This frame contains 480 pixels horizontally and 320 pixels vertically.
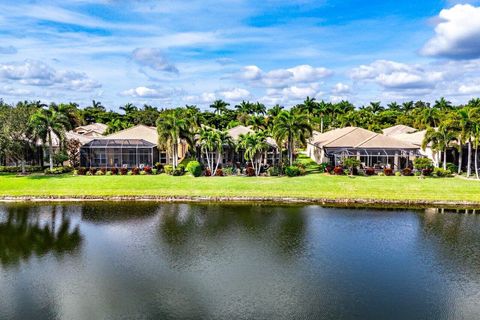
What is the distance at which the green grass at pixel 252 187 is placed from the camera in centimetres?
4347

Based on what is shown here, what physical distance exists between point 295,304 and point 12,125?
4701 centimetres

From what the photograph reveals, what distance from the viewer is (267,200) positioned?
141 feet

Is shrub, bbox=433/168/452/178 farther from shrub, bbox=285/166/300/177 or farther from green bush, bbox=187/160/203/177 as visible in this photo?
green bush, bbox=187/160/203/177

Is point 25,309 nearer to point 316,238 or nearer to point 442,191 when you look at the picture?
point 316,238

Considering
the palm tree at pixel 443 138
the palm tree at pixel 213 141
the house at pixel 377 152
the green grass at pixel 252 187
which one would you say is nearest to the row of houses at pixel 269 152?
the house at pixel 377 152

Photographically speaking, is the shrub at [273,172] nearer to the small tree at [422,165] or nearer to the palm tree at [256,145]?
the palm tree at [256,145]

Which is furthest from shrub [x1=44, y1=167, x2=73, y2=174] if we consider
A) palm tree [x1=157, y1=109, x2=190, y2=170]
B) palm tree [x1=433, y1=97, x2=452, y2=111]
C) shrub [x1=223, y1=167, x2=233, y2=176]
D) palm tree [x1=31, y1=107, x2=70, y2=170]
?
palm tree [x1=433, y1=97, x2=452, y2=111]

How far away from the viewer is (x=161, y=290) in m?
20.5

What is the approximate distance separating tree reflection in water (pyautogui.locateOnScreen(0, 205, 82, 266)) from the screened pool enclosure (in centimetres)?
1943

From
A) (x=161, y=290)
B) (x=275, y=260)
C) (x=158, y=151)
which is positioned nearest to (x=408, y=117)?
(x=158, y=151)

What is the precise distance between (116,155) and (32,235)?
28361 millimetres

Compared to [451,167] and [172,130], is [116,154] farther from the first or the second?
[451,167]

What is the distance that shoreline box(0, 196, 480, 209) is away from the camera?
4103 cm

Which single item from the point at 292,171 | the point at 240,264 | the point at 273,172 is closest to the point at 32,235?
the point at 240,264
